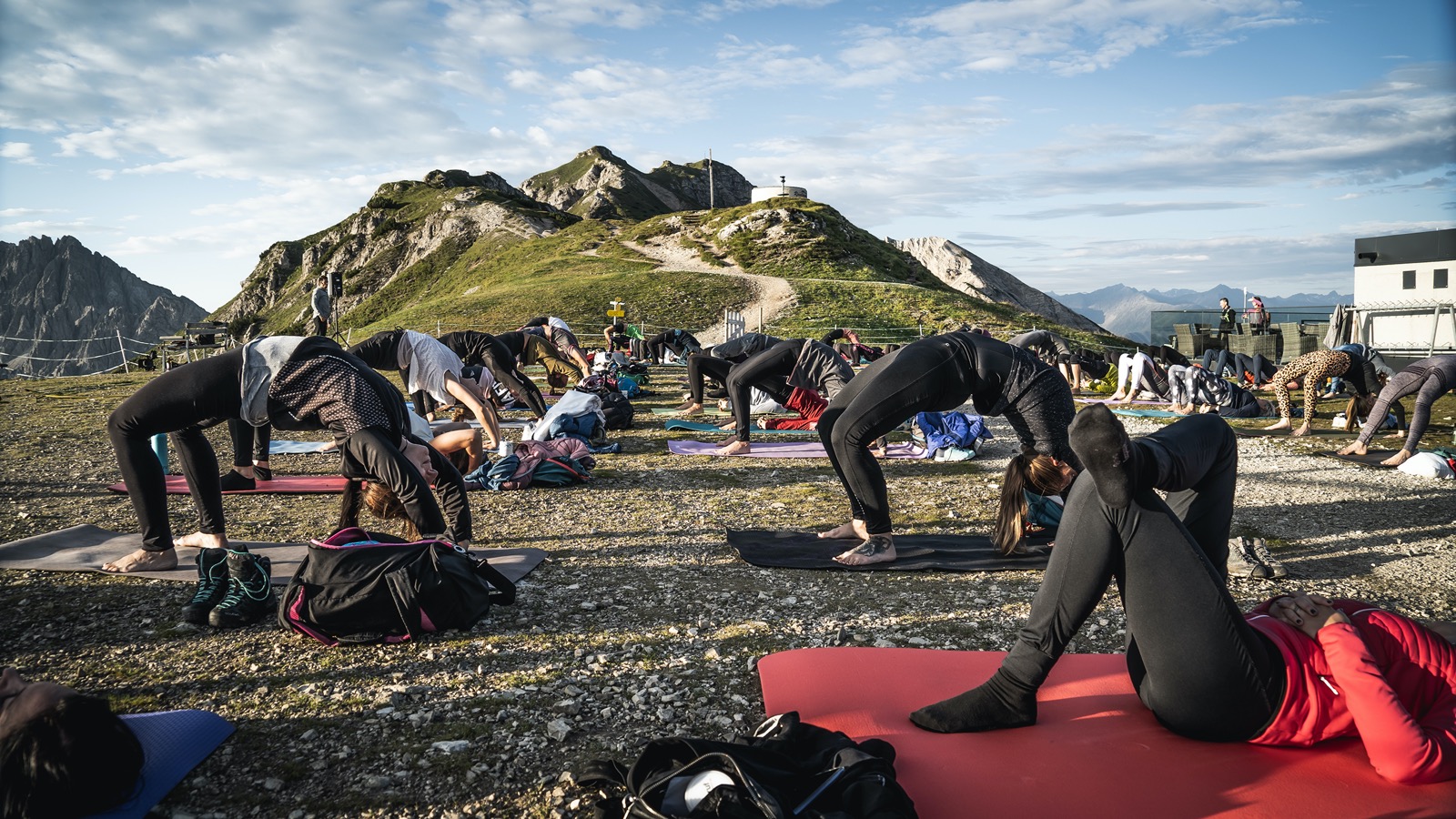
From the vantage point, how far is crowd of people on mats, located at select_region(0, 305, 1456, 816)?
7.55 feet

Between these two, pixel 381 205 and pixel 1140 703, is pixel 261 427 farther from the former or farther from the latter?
pixel 381 205

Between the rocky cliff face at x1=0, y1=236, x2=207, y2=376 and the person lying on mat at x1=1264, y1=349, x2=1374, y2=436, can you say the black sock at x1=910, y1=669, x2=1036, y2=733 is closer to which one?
the person lying on mat at x1=1264, y1=349, x2=1374, y2=436

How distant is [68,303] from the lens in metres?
138

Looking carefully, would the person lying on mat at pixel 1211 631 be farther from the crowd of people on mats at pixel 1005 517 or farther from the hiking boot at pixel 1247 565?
the hiking boot at pixel 1247 565

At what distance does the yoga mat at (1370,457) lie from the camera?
26.0 feet

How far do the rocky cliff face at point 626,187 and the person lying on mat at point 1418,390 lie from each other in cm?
6761

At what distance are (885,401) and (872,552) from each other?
0.88 m

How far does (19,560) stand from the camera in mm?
4762

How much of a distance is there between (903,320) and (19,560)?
26.2 m

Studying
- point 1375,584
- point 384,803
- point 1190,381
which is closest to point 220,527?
point 384,803

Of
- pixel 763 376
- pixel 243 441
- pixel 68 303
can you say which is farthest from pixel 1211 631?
pixel 68 303

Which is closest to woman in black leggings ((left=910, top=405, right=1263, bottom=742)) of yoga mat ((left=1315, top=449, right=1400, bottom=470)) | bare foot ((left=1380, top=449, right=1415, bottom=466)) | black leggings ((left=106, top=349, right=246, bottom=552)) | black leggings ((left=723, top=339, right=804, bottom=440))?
black leggings ((left=106, top=349, right=246, bottom=552))

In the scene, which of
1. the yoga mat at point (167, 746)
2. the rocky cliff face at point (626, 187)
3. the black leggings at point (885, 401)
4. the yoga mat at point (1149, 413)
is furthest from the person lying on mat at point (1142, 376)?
the rocky cliff face at point (626, 187)

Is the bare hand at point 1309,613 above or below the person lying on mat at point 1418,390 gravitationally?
below
